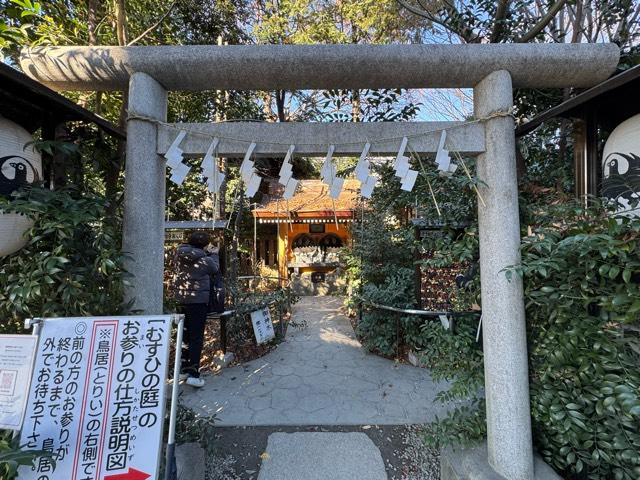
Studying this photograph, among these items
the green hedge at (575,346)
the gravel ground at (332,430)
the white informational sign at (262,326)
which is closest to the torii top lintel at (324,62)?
the green hedge at (575,346)

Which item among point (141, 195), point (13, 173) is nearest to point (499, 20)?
point (141, 195)

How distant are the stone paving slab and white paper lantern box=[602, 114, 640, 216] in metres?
2.83

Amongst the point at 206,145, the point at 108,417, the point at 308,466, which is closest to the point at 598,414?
the point at 308,466

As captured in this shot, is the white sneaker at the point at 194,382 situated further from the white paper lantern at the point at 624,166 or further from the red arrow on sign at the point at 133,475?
the white paper lantern at the point at 624,166

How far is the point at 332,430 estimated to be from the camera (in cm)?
324

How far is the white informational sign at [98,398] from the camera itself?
169 cm

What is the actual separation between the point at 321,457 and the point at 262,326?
9.50ft

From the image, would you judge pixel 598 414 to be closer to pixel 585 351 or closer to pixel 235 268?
pixel 585 351

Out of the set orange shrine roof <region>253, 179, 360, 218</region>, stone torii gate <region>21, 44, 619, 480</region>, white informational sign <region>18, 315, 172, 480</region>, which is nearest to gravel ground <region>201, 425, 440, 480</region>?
stone torii gate <region>21, 44, 619, 480</region>

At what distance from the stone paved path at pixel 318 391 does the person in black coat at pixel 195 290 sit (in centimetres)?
40

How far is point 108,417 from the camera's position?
1764 mm

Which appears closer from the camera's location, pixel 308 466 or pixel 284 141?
pixel 284 141

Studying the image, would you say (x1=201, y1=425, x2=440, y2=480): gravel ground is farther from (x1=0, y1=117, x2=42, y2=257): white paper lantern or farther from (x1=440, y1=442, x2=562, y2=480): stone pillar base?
(x1=0, y1=117, x2=42, y2=257): white paper lantern

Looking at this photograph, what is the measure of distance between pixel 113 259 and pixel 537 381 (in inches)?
123
